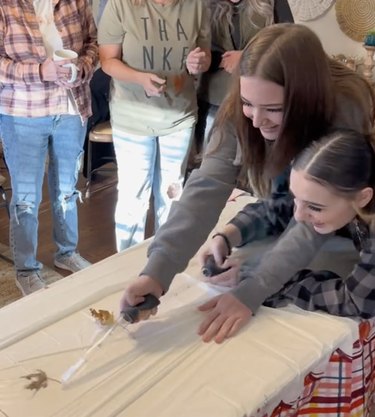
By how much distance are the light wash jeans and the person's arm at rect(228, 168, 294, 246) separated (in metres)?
0.72

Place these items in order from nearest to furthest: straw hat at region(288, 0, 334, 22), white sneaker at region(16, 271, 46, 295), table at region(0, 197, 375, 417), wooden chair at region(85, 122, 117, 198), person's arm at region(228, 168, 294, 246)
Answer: table at region(0, 197, 375, 417) → person's arm at region(228, 168, 294, 246) → white sneaker at region(16, 271, 46, 295) → wooden chair at region(85, 122, 117, 198) → straw hat at region(288, 0, 334, 22)

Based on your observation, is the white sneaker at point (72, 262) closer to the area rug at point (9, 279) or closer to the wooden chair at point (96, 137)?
the area rug at point (9, 279)

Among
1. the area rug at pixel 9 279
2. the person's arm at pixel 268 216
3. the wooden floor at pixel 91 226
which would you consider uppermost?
the person's arm at pixel 268 216

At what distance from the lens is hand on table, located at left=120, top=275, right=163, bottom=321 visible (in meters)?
1.10

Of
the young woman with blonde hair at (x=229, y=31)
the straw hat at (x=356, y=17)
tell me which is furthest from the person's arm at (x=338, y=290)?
the straw hat at (x=356, y=17)

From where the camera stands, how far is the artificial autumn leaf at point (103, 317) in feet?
3.64

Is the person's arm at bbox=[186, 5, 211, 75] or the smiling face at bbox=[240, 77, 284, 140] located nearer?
the smiling face at bbox=[240, 77, 284, 140]

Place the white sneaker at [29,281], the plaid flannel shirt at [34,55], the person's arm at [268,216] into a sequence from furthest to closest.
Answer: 1. the white sneaker at [29,281]
2. the plaid flannel shirt at [34,55]
3. the person's arm at [268,216]

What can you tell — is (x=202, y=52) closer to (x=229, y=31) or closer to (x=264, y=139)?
(x=229, y=31)

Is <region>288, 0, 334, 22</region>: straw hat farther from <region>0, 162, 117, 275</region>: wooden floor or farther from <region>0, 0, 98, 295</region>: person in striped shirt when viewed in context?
<region>0, 0, 98, 295</region>: person in striped shirt

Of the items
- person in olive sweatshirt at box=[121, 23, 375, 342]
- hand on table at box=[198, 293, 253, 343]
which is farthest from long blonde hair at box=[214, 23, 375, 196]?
hand on table at box=[198, 293, 253, 343]

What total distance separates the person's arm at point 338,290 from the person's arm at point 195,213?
0.68 ft

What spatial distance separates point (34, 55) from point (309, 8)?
197 cm

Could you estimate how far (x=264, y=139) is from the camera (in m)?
1.29
